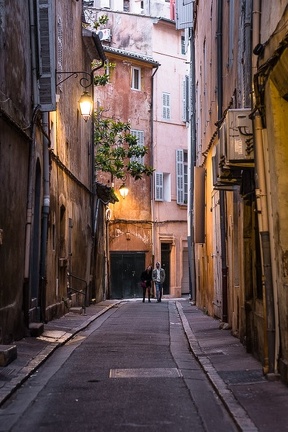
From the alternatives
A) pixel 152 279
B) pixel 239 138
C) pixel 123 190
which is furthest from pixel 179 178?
pixel 239 138

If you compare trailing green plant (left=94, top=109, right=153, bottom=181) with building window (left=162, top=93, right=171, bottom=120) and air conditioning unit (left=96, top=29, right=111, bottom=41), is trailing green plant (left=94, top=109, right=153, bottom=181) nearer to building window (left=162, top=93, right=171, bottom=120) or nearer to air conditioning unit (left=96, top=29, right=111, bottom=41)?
air conditioning unit (left=96, top=29, right=111, bottom=41)

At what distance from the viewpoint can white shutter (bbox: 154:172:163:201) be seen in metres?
45.3

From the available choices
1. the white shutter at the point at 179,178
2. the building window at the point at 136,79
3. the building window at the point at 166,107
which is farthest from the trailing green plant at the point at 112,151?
the building window at the point at 166,107

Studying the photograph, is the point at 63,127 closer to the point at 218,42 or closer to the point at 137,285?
the point at 218,42

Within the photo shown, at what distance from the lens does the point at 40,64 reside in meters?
17.8

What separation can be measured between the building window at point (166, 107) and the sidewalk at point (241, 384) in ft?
100

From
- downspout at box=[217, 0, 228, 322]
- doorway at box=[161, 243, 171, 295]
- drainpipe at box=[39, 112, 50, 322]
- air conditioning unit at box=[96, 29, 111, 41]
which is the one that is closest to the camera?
drainpipe at box=[39, 112, 50, 322]

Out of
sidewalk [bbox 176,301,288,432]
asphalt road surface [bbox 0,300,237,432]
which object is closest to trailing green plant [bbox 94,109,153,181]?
sidewalk [bbox 176,301,288,432]

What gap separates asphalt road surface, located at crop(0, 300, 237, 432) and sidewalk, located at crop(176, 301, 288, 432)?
0.14m

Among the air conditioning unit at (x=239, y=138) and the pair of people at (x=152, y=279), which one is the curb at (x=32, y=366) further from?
the pair of people at (x=152, y=279)

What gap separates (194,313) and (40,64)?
10362mm

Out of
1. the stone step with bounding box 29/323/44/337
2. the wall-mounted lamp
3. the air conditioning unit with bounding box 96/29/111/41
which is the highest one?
the air conditioning unit with bounding box 96/29/111/41

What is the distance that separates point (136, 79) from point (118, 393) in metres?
37.0

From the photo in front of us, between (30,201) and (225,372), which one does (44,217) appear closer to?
(30,201)
